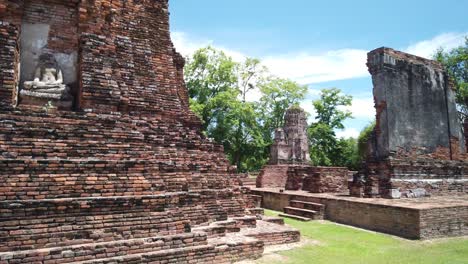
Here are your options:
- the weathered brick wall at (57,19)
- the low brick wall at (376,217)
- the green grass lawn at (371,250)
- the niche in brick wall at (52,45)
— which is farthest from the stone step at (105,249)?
the low brick wall at (376,217)

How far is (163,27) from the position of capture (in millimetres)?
9266

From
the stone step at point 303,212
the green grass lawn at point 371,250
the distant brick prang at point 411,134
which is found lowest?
the green grass lawn at point 371,250

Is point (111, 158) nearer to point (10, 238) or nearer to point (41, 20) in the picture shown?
point (10, 238)

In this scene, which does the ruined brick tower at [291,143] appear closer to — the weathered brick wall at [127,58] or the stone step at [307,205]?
the stone step at [307,205]

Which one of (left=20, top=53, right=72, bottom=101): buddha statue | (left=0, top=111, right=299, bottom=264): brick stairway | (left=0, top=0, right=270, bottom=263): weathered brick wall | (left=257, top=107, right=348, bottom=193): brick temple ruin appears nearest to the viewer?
(left=0, top=111, right=299, bottom=264): brick stairway

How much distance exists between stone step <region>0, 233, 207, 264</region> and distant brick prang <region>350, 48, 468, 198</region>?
7.44m

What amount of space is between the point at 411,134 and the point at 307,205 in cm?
418

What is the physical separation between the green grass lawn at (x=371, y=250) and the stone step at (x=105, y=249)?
4.60 ft

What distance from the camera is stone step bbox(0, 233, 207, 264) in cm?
452

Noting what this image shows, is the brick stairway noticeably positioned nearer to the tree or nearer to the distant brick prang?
the distant brick prang

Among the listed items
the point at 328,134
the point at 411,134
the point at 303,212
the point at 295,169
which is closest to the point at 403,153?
the point at 411,134

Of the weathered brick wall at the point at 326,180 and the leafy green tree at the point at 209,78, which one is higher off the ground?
the leafy green tree at the point at 209,78

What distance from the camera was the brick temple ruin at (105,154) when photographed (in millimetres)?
4988

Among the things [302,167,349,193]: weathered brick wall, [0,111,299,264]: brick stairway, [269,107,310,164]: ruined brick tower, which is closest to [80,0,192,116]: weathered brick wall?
[0,111,299,264]: brick stairway
